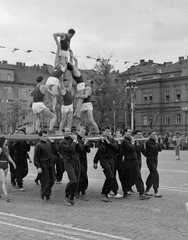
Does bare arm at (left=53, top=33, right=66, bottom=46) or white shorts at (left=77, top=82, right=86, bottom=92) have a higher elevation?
bare arm at (left=53, top=33, right=66, bottom=46)

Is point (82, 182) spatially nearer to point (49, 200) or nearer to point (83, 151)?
point (83, 151)

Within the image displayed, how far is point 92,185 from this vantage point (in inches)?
626

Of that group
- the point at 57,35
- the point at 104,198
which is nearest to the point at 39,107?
the point at 57,35

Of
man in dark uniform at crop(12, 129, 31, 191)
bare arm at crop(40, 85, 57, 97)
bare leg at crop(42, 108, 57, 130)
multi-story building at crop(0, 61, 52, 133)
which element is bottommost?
man in dark uniform at crop(12, 129, 31, 191)

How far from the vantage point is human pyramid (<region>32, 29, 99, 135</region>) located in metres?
15.0

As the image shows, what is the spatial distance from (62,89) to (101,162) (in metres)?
3.97

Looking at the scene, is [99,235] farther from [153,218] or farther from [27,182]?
[27,182]

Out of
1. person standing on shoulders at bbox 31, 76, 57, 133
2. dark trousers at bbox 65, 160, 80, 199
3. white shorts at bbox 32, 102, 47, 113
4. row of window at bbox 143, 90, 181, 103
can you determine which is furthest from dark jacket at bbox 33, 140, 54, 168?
row of window at bbox 143, 90, 181, 103

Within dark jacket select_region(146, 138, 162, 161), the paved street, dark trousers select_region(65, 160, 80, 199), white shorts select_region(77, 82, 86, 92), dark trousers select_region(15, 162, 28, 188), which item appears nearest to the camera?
the paved street

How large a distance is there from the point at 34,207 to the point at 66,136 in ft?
6.69

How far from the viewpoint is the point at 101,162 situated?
12.7m

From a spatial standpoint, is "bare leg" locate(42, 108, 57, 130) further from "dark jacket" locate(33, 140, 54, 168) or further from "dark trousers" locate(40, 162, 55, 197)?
"dark trousers" locate(40, 162, 55, 197)

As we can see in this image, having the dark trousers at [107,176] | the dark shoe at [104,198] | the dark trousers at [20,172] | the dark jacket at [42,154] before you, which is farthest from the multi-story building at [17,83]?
the dark trousers at [107,176]

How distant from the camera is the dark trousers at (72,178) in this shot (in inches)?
459
